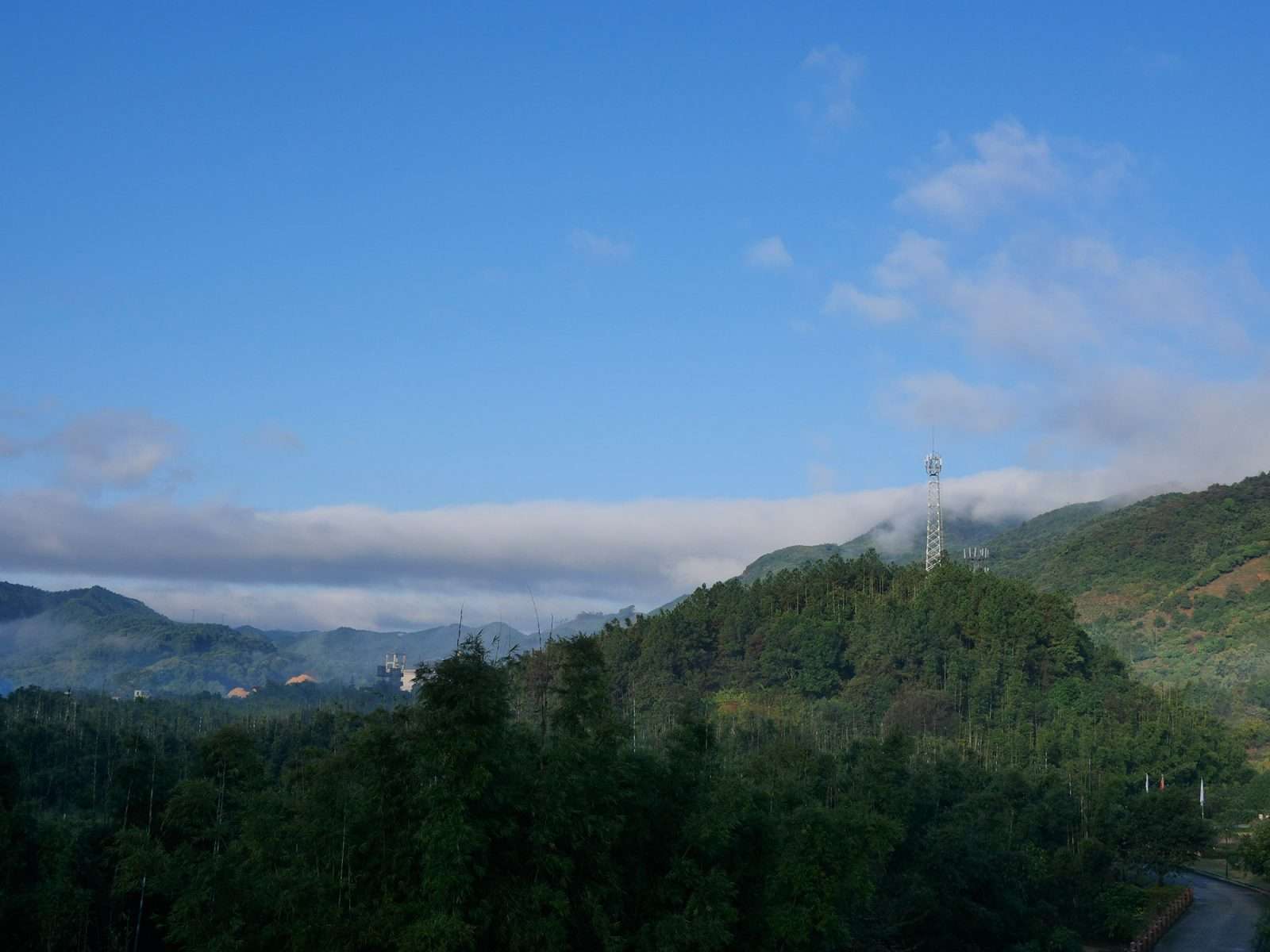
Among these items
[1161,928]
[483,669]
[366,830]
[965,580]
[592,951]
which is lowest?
[1161,928]

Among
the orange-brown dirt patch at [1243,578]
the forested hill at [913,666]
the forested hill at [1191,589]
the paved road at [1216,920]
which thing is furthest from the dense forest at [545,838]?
the orange-brown dirt patch at [1243,578]

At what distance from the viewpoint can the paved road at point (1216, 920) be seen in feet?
154

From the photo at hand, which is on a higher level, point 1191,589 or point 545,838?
point 1191,589

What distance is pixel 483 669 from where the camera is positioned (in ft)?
72.6

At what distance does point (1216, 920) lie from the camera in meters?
52.2

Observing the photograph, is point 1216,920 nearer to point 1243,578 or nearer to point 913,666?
point 913,666

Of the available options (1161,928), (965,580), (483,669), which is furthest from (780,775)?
(965,580)

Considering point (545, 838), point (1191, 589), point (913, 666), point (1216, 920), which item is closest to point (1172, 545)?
point (1191, 589)

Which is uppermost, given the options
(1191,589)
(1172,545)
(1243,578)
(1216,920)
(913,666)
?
(1172,545)

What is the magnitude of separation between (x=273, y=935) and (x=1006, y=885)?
26.3 metres

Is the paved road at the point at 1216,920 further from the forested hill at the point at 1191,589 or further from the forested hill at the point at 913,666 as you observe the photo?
the forested hill at the point at 1191,589

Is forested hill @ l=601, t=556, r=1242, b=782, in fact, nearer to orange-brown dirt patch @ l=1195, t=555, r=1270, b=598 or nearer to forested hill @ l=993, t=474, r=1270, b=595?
orange-brown dirt patch @ l=1195, t=555, r=1270, b=598

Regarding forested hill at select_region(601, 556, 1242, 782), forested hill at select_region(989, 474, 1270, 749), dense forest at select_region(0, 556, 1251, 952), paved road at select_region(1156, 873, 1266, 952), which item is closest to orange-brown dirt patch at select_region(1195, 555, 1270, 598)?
forested hill at select_region(989, 474, 1270, 749)

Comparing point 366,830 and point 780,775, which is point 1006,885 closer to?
point 780,775
